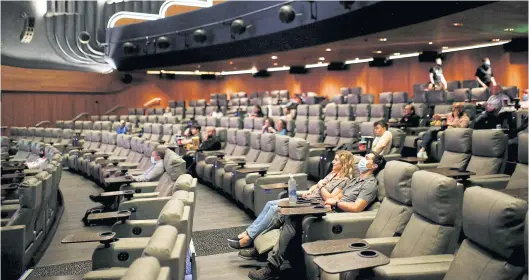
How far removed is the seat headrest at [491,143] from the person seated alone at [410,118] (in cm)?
359

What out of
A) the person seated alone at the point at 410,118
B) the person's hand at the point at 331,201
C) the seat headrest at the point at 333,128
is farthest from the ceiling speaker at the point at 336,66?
the person's hand at the point at 331,201

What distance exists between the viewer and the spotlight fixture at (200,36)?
13.1 m

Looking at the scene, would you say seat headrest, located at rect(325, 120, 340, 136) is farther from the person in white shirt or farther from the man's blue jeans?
the man's blue jeans

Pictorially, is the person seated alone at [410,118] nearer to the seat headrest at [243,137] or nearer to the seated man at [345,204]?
the seat headrest at [243,137]

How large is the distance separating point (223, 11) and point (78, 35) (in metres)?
6.25

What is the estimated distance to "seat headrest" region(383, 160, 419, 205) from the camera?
10.5ft

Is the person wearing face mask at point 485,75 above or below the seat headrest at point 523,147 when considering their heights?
above

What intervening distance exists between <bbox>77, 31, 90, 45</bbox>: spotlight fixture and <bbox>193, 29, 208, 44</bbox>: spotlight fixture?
206 inches

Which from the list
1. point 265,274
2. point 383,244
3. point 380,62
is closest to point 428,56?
point 380,62

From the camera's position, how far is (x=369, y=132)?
24.3 ft

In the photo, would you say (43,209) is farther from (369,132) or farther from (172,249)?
(369,132)

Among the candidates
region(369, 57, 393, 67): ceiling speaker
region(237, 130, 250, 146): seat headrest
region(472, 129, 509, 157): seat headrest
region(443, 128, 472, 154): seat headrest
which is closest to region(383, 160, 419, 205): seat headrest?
region(472, 129, 509, 157): seat headrest

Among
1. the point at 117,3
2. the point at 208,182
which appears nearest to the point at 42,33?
the point at 117,3

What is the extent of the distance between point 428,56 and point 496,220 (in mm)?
12752
